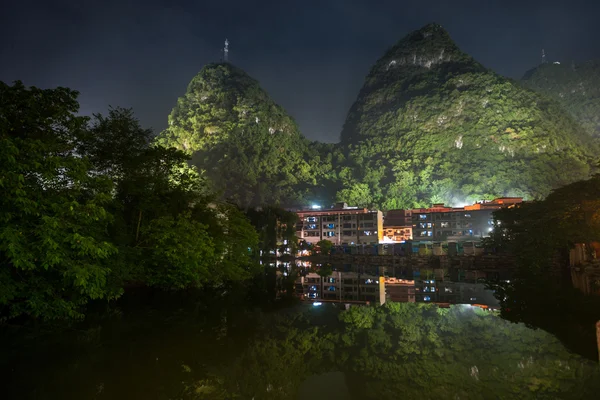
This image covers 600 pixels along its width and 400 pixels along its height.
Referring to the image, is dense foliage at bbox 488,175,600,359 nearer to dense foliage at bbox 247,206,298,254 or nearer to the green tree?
the green tree

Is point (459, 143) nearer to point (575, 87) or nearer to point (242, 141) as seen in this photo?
point (242, 141)

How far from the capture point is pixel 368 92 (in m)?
139

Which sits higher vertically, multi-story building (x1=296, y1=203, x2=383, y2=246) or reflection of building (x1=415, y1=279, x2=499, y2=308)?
multi-story building (x1=296, y1=203, x2=383, y2=246)

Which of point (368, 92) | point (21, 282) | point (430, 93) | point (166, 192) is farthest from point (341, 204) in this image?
point (21, 282)

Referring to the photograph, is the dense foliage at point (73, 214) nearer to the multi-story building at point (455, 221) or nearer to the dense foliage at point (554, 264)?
the dense foliage at point (554, 264)

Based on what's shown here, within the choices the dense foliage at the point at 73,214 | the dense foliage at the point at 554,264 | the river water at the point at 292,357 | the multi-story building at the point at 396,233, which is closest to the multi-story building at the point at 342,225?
the multi-story building at the point at 396,233

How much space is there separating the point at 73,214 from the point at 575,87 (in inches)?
6825

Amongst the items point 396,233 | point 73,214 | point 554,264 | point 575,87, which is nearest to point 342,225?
point 396,233

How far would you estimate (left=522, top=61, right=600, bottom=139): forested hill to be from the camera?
123438mm

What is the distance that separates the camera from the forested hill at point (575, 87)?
12344 cm

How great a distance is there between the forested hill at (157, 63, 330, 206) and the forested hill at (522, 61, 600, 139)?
97.5m

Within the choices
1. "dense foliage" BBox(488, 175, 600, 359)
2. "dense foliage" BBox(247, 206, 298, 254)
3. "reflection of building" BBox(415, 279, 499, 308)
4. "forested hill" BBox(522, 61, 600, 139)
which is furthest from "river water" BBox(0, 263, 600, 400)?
Answer: "forested hill" BBox(522, 61, 600, 139)

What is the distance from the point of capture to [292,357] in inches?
315

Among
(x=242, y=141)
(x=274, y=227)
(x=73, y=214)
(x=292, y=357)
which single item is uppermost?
(x=242, y=141)
